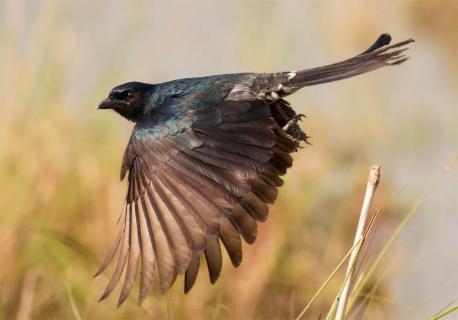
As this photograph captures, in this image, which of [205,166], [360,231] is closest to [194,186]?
[205,166]

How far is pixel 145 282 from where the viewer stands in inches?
164

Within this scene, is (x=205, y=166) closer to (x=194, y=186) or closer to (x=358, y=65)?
(x=194, y=186)

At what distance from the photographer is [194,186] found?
4473mm

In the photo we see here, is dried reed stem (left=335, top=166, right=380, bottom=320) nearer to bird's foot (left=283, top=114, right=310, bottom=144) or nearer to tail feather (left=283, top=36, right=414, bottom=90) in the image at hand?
tail feather (left=283, top=36, right=414, bottom=90)

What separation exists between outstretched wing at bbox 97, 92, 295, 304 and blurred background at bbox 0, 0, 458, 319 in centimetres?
122

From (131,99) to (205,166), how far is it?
1.12 m

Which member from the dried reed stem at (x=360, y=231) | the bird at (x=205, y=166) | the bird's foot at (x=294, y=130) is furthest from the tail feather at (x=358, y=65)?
the dried reed stem at (x=360, y=231)

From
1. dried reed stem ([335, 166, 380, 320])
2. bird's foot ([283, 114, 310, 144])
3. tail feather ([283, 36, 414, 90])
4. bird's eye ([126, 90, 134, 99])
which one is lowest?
dried reed stem ([335, 166, 380, 320])

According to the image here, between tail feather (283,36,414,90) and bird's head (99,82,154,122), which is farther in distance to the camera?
bird's head (99,82,154,122)

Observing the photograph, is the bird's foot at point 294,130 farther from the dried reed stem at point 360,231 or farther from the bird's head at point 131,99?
the dried reed stem at point 360,231

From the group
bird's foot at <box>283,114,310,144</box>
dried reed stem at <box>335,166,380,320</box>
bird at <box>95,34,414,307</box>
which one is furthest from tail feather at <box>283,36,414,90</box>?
dried reed stem at <box>335,166,380,320</box>

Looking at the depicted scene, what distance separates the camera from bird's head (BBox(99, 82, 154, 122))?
556 cm

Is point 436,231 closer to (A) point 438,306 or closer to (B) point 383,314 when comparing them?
(A) point 438,306

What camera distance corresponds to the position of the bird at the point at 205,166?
434 cm
